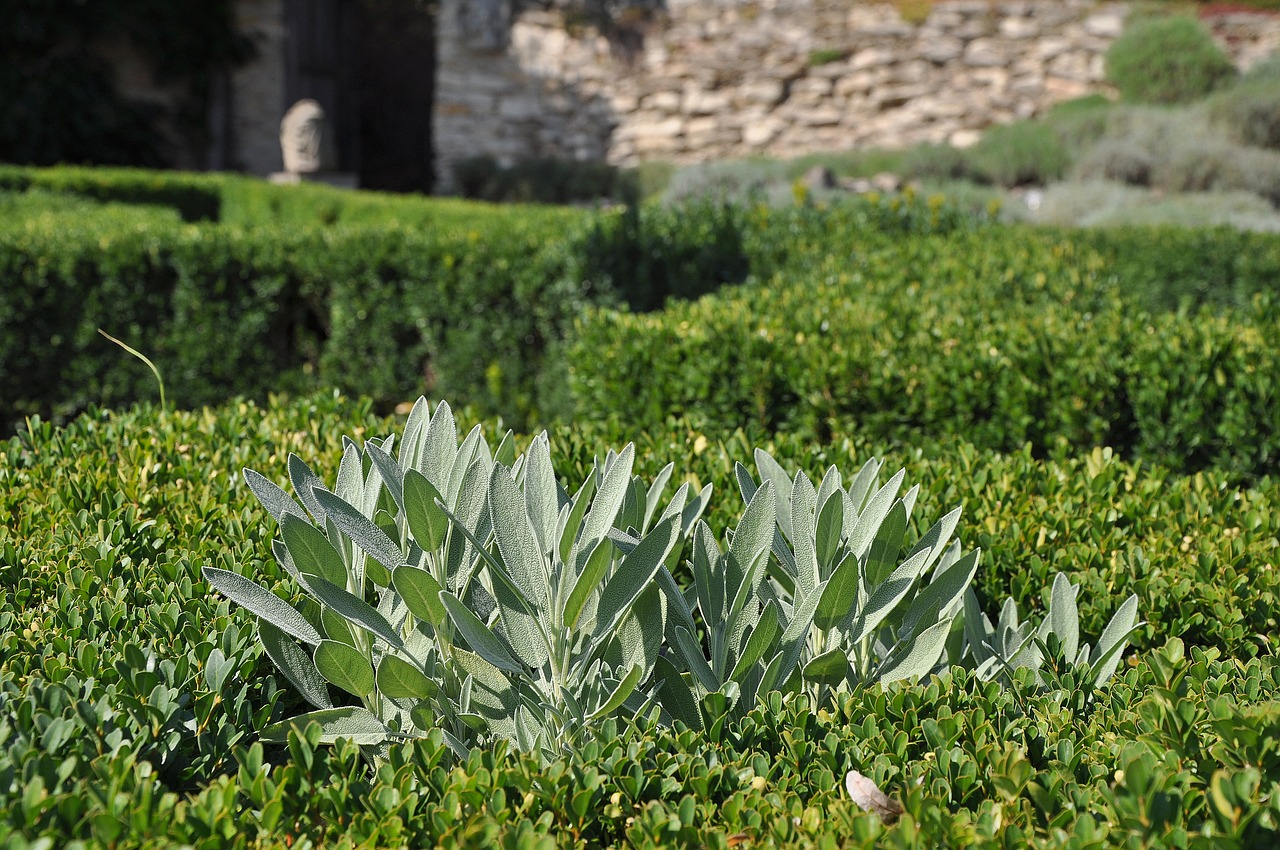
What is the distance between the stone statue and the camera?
1307 centimetres

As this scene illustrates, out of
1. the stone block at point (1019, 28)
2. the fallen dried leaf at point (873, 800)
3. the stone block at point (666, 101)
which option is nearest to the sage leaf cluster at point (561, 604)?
the fallen dried leaf at point (873, 800)

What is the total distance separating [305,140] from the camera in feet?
43.2

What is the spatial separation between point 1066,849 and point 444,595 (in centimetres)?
81

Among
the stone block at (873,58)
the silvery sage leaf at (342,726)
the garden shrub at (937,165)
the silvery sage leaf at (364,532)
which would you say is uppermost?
the stone block at (873,58)

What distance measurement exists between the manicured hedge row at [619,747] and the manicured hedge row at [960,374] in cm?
123

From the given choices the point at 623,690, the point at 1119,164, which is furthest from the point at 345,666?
the point at 1119,164

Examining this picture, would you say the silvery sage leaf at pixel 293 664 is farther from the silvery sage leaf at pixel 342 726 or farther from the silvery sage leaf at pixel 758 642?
the silvery sage leaf at pixel 758 642

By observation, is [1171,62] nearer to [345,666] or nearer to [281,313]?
[281,313]

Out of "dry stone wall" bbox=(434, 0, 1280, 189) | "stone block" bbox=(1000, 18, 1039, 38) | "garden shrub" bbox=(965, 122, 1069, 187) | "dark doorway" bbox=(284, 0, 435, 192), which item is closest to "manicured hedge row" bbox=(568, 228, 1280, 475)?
"garden shrub" bbox=(965, 122, 1069, 187)

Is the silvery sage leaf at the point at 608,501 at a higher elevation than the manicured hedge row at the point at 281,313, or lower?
higher

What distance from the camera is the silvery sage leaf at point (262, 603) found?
1.40 metres

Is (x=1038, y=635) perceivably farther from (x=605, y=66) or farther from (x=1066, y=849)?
(x=605, y=66)

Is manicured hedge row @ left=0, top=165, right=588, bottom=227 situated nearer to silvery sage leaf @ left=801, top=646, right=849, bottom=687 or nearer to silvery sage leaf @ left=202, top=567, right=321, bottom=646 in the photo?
silvery sage leaf @ left=202, top=567, right=321, bottom=646

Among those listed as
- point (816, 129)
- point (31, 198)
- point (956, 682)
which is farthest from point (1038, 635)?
point (816, 129)
